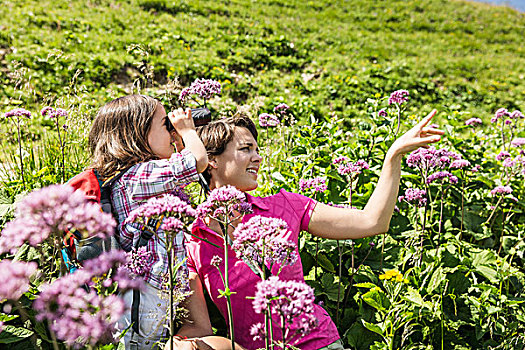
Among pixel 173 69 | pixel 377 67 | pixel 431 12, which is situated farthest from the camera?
pixel 431 12

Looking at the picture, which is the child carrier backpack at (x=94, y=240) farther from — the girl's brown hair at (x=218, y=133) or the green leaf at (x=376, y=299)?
the green leaf at (x=376, y=299)

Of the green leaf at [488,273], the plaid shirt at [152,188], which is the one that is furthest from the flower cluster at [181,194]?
the green leaf at [488,273]

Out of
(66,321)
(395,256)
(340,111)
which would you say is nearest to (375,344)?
(395,256)

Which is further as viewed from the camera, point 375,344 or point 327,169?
point 327,169

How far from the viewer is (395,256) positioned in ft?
10.2

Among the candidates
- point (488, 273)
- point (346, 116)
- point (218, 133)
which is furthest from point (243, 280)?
point (346, 116)

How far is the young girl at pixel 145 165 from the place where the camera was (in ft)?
6.86

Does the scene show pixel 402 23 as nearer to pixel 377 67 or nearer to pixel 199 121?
pixel 377 67

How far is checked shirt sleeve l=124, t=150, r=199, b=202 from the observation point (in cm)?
210

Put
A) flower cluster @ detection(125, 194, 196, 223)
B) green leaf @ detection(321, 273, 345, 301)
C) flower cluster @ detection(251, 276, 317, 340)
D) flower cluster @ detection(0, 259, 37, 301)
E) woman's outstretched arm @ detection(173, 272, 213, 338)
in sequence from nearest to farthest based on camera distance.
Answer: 1. flower cluster @ detection(0, 259, 37, 301)
2. flower cluster @ detection(251, 276, 317, 340)
3. flower cluster @ detection(125, 194, 196, 223)
4. woman's outstretched arm @ detection(173, 272, 213, 338)
5. green leaf @ detection(321, 273, 345, 301)

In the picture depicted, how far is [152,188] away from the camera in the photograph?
7.17ft

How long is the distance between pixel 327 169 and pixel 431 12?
16.0 m

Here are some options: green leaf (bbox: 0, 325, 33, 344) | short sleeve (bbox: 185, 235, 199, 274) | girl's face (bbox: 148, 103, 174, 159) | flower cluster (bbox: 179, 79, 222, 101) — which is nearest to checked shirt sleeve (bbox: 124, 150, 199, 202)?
girl's face (bbox: 148, 103, 174, 159)

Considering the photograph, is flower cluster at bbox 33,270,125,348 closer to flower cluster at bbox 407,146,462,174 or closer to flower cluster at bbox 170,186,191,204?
flower cluster at bbox 170,186,191,204
